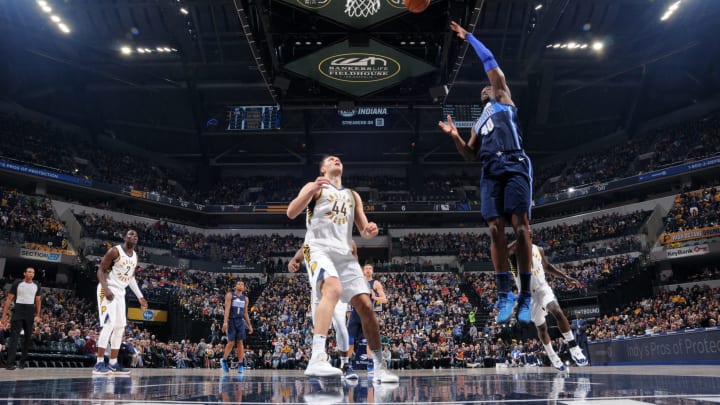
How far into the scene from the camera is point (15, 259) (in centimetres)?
2709

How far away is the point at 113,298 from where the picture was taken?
333 inches

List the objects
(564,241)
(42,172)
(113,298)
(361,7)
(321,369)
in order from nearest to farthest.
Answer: (321,369) < (113,298) < (361,7) < (42,172) < (564,241)

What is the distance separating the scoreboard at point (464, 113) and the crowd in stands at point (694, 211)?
43.0ft

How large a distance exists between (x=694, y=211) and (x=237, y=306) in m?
26.5

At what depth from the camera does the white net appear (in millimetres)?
12986

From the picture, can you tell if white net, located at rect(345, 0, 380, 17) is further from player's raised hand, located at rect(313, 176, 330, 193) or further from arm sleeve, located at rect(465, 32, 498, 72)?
player's raised hand, located at rect(313, 176, 330, 193)

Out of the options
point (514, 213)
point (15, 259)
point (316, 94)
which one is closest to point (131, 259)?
point (514, 213)

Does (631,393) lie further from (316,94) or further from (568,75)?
(568,75)

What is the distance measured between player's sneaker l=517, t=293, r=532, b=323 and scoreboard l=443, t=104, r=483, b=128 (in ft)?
98.5

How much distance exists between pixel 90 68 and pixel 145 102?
5034 mm

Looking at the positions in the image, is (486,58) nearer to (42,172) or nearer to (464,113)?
(464,113)

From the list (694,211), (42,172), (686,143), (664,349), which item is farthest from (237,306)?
(686,143)

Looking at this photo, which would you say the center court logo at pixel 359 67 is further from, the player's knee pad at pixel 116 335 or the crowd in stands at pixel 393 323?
the player's knee pad at pixel 116 335

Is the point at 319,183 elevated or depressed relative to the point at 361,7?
depressed
